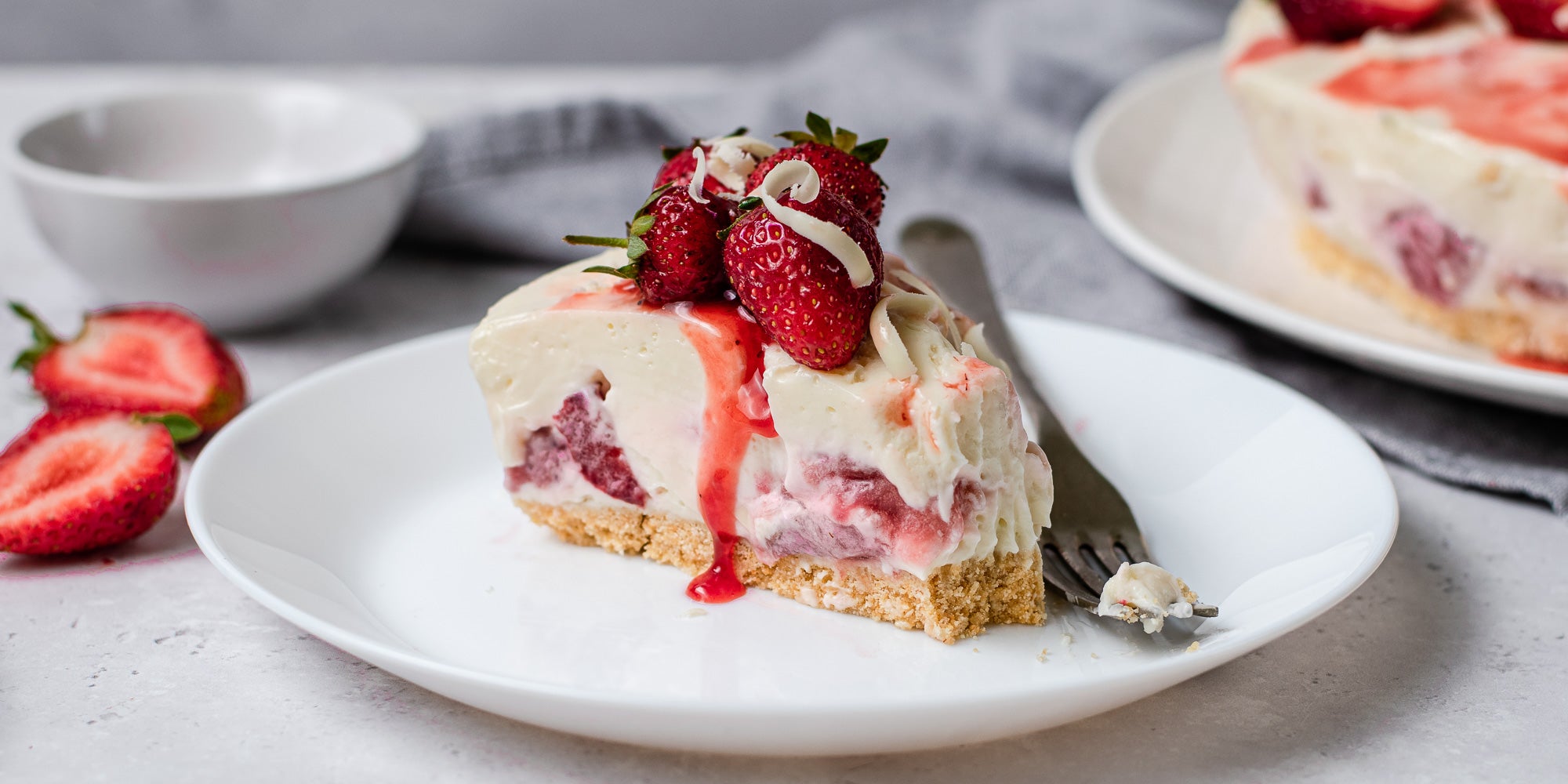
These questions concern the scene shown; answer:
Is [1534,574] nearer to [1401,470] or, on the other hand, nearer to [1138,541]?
[1401,470]

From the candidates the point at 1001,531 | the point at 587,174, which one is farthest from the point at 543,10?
the point at 1001,531

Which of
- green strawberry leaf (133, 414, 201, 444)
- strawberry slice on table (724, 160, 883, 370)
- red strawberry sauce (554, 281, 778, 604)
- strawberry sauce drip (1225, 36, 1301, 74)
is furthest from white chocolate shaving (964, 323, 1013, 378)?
strawberry sauce drip (1225, 36, 1301, 74)

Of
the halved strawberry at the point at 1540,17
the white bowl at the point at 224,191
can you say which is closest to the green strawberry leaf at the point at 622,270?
the white bowl at the point at 224,191

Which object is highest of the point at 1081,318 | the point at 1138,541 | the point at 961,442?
the point at 961,442

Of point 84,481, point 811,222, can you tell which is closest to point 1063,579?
point 811,222

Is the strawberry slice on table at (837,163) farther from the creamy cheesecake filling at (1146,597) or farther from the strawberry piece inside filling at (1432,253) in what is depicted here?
the strawberry piece inside filling at (1432,253)
